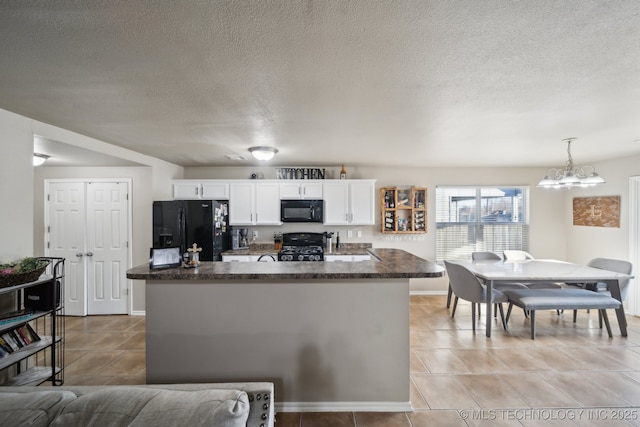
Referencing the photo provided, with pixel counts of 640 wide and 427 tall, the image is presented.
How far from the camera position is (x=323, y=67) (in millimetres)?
1692

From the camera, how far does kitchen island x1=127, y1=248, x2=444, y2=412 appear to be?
219 cm

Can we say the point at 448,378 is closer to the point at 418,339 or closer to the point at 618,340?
the point at 418,339

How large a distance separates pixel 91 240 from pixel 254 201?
8.12 feet

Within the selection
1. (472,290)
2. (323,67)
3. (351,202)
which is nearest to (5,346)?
(323,67)

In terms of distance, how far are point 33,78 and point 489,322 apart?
15.6 feet

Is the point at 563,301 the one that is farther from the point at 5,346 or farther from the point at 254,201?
the point at 5,346

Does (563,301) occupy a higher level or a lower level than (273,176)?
lower

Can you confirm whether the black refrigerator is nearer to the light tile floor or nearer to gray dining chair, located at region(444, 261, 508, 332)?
the light tile floor

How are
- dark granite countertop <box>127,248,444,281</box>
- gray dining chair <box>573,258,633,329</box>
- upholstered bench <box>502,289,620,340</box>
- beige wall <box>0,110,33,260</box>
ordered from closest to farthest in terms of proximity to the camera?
dark granite countertop <box>127,248,444,281</box> < beige wall <box>0,110,33,260</box> < upholstered bench <box>502,289,620,340</box> < gray dining chair <box>573,258,633,329</box>

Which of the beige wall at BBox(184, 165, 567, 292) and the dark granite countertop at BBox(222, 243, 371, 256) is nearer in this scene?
the dark granite countertop at BBox(222, 243, 371, 256)

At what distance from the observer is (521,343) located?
3352 millimetres

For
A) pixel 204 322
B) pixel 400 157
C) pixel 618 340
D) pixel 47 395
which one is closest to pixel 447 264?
pixel 400 157

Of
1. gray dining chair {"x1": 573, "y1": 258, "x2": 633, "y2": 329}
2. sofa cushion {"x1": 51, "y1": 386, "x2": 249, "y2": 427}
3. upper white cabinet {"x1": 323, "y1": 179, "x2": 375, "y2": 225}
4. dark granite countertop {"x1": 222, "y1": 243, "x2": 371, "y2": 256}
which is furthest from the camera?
upper white cabinet {"x1": 323, "y1": 179, "x2": 375, "y2": 225}

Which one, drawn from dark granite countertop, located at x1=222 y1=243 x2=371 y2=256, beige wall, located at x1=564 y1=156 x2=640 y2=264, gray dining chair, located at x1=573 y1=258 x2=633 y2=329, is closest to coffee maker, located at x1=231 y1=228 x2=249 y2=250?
dark granite countertop, located at x1=222 y1=243 x2=371 y2=256
